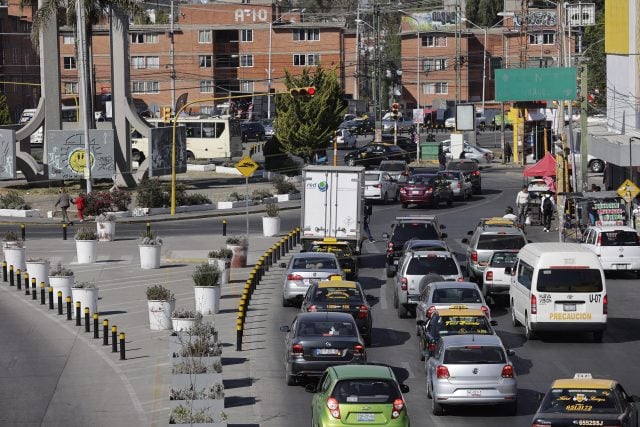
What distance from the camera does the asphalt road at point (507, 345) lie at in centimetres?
2333

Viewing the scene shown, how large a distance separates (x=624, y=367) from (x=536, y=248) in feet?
14.7

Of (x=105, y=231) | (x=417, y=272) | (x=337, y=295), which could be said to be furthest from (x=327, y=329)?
(x=105, y=231)

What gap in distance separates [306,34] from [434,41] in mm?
13927

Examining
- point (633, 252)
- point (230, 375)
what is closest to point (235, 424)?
point (230, 375)

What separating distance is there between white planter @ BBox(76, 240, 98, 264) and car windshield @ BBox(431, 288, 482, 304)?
18.3 metres

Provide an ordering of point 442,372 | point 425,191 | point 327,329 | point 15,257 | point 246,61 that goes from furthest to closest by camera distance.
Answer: point 246,61 < point 425,191 < point 15,257 < point 327,329 < point 442,372

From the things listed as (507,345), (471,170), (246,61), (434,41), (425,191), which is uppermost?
(434,41)

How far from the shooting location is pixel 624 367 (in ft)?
89.9

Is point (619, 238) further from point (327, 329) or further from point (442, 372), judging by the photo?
→ point (442, 372)

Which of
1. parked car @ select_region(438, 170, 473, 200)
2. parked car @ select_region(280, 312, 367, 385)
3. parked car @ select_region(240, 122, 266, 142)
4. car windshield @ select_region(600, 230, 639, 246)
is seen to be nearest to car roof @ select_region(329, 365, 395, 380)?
parked car @ select_region(280, 312, 367, 385)

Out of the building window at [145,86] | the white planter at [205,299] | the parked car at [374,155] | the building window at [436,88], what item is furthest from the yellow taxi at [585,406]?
the building window at [436,88]

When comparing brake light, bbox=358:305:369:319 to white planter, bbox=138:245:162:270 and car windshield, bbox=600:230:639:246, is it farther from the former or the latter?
white planter, bbox=138:245:162:270

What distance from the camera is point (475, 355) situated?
2288cm

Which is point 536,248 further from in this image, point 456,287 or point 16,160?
point 16,160
